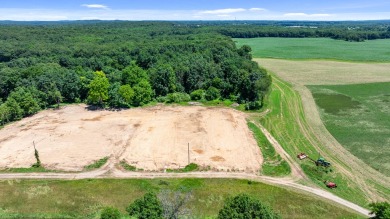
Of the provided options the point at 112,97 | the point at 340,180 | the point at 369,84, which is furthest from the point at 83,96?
the point at 369,84

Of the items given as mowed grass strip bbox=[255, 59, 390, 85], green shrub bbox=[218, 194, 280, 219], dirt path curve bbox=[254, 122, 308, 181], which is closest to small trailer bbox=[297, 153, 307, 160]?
dirt path curve bbox=[254, 122, 308, 181]

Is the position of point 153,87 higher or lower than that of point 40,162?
higher

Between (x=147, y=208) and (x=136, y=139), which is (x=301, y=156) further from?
(x=147, y=208)

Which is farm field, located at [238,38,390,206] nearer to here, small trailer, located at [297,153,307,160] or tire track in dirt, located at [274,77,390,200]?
tire track in dirt, located at [274,77,390,200]

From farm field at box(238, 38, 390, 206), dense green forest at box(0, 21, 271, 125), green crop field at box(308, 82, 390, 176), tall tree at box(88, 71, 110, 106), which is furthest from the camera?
tall tree at box(88, 71, 110, 106)

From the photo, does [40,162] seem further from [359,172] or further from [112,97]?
[359,172]

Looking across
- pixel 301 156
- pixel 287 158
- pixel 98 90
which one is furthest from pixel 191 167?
pixel 98 90
